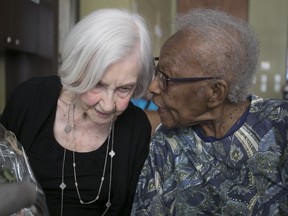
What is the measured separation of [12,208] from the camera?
18.4 inches

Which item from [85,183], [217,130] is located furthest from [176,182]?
[85,183]

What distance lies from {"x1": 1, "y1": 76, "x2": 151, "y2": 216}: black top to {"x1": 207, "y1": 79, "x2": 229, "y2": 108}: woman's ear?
35 centimetres

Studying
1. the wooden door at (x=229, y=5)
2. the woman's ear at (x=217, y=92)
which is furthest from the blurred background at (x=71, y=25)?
the woman's ear at (x=217, y=92)

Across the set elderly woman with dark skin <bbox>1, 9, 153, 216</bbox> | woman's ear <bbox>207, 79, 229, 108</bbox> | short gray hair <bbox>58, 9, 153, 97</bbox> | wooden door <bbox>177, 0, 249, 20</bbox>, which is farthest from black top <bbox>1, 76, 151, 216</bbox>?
wooden door <bbox>177, 0, 249, 20</bbox>

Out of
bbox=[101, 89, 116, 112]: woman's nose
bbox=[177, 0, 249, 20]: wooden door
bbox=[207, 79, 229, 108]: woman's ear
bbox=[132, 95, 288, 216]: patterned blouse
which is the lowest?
bbox=[132, 95, 288, 216]: patterned blouse

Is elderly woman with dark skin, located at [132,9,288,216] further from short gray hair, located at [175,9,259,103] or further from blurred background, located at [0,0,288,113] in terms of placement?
blurred background, located at [0,0,288,113]

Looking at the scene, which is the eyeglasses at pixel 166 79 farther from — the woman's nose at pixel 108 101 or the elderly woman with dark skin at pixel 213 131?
the woman's nose at pixel 108 101

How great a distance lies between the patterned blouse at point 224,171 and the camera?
4.18 ft

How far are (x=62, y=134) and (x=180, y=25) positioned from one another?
59 centimetres

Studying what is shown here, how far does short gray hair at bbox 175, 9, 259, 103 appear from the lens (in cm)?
120

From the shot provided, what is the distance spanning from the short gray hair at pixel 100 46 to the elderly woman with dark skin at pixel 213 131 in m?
0.11

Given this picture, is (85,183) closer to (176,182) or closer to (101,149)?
(101,149)

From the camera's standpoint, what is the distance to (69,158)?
1.44 meters

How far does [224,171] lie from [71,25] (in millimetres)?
2868
